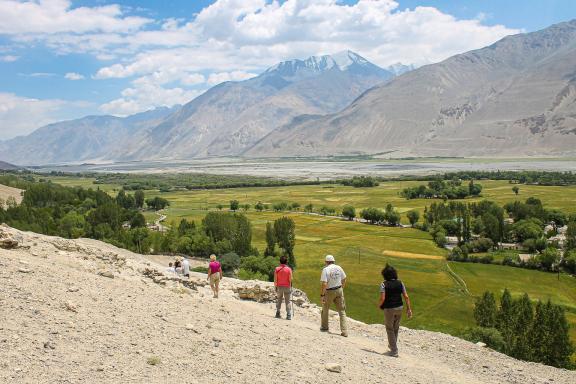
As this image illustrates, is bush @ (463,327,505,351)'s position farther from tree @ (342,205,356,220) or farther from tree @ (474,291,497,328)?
tree @ (342,205,356,220)

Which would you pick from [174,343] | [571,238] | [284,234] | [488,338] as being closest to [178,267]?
[174,343]

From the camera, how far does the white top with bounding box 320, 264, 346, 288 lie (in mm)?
18438

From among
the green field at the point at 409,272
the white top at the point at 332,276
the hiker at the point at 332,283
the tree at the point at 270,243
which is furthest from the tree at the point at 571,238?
the white top at the point at 332,276

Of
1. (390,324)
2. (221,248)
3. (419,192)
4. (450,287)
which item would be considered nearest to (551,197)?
(419,192)

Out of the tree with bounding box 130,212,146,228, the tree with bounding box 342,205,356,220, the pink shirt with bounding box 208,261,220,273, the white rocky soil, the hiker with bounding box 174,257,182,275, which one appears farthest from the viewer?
the tree with bounding box 342,205,356,220

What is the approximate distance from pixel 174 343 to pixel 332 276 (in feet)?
20.9

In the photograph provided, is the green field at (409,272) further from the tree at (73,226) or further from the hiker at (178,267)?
the tree at (73,226)

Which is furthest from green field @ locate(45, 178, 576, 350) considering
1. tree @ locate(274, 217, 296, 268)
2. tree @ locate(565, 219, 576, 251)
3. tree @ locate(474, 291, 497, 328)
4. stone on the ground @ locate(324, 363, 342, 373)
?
stone on the ground @ locate(324, 363, 342, 373)

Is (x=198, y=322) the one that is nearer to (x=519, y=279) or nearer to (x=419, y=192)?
(x=519, y=279)

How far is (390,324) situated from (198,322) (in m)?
6.84

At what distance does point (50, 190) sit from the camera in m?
137

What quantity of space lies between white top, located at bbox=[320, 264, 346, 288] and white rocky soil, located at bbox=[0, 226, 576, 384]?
210cm

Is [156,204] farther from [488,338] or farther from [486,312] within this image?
[488,338]

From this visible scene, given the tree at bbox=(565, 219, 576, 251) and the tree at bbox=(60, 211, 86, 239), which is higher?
the tree at bbox=(60, 211, 86, 239)
